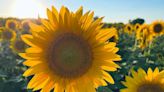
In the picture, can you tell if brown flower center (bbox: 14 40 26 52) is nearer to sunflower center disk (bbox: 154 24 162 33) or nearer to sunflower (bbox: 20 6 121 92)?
sunflower center disk (bbox: 154 24 162 33)

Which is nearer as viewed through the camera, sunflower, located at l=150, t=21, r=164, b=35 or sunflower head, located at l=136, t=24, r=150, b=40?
sunflower head, located at l=136, t=24, r=150, b=40

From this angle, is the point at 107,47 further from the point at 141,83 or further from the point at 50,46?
the point at 141,83

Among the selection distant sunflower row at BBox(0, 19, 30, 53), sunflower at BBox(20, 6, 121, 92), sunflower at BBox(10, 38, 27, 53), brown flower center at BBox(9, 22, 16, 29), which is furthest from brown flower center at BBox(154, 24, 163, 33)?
sunflower at BBox(20, 6, 121, 92)

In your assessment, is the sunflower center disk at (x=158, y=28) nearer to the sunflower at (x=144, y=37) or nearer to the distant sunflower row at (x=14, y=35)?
the sunflower at (x=144, y=37)

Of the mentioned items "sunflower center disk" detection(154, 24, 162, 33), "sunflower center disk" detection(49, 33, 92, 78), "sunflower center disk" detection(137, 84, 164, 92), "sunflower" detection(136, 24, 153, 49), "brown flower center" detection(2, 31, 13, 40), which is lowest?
"sunflower center disk" detection(137, 84, 164, 92)

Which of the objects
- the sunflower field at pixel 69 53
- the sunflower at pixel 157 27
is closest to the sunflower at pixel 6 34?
the sunflower at pixel 157 27

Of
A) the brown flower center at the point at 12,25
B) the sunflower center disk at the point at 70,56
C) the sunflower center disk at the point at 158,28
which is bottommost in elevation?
the sunflower center disk at the point at 70,56

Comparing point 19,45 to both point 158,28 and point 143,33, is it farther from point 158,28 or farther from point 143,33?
point 158,28
